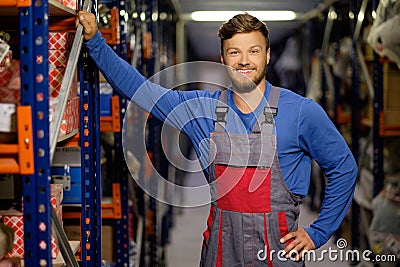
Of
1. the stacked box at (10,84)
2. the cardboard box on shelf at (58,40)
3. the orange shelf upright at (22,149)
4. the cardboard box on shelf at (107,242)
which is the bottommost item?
the cardboard box on shelf at (107,242)

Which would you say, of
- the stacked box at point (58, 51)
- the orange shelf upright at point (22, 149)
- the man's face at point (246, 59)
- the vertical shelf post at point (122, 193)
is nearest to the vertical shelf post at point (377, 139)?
the vertical shelf post at point (122, 193)

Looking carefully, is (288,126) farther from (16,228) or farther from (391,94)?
(391,94)

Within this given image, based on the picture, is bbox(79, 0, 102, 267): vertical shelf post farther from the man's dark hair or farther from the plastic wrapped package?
the plastic wrapped package

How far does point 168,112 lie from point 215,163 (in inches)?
12.2

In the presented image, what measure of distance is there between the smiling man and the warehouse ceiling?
3.39 metres

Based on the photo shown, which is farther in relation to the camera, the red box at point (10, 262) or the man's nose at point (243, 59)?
the man's nose at point (243, 59)

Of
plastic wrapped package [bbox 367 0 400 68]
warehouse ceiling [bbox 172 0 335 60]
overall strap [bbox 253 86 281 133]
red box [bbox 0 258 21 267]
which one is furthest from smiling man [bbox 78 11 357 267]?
warehouse ceiling [bbox 172 0 335 60]

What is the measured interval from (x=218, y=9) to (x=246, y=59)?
13.6 ft

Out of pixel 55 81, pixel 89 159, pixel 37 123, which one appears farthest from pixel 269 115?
pixel 37 123

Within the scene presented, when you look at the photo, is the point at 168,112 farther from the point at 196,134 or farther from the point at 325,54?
the point at 325,54

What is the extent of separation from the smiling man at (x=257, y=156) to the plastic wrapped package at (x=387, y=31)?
1.42 metres

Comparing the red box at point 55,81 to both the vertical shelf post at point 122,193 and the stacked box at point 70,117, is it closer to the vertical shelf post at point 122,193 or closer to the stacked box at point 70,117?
the stacked box at point 70,117

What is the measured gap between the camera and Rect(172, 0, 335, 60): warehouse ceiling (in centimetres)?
618

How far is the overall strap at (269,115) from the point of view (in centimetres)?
237
